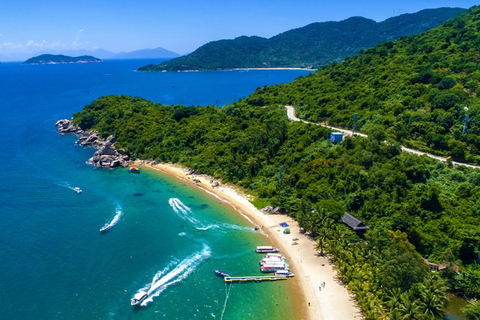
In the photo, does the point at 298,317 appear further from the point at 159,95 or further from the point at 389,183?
the point at 159,95

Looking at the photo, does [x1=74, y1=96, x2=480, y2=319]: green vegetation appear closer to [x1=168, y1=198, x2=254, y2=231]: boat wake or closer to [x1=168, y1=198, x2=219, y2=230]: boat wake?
[x1=168, y1=198, x2=254, y2=231]: boat wake

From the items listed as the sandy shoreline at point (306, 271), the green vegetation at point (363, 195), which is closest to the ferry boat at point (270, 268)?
the sandy shoreline at point (306, 271)

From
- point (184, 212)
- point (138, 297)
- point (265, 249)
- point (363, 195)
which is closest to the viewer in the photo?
point (138, 297)

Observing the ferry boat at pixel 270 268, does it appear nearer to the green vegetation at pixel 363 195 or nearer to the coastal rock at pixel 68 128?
the green vegetation at pixel 363 195

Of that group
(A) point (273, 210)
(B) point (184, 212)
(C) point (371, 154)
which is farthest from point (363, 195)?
(B) point (184, 212)

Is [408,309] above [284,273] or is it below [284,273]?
above

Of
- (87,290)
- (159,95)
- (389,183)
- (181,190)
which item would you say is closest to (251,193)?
(181,190)

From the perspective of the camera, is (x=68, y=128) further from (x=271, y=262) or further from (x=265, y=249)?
(x=271, y=262)
